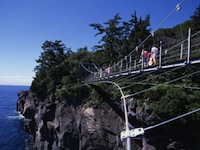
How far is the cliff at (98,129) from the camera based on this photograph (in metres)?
12.2

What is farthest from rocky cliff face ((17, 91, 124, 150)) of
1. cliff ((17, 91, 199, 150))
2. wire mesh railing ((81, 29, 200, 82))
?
wire mesh railing ((81, 29, 200, 82))

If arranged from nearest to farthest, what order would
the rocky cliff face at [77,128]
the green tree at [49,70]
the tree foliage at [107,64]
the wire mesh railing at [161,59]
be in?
the wire mesh railing at [161,59], the tree foliage at [107,64], the rocky cliff face at [77,128], the green tree at [49,70]

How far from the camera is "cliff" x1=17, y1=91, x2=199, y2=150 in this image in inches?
482

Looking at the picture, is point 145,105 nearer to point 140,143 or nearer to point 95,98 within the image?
point 140,143

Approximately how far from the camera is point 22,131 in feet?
112

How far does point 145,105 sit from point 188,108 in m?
2.88

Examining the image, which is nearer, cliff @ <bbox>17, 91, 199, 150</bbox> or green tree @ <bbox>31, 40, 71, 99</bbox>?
cliff @ <bbox>17, 91, 199, 150</bbox>

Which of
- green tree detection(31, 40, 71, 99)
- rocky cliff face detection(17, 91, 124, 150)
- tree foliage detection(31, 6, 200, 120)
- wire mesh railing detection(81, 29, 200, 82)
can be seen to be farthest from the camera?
green tree detection(31, 40, 71, 99)

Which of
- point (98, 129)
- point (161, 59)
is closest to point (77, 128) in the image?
Answer: point (98, 129)

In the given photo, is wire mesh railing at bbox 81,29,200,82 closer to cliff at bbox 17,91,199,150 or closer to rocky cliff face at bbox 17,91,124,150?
cliff at bbox 17,91,199,150

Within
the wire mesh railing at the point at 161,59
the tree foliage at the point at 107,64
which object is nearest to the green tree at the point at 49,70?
the tree foliage at the point at 107,64

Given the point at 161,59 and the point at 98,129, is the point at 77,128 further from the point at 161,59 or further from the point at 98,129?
the point at 161,59

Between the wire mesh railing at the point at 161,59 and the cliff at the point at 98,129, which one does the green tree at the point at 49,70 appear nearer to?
the cliff at the point at 98,129

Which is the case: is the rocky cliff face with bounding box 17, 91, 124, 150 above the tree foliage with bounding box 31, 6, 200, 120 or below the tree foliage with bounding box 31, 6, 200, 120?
below
